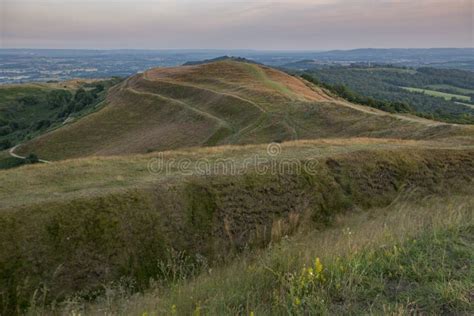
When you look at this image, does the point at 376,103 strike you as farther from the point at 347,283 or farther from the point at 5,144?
the point at 5,144

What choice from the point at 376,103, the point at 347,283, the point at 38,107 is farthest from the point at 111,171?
the point at 38,107

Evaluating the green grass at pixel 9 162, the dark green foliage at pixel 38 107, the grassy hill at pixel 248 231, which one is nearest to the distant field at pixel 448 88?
the dark green foliage at pixel 38 107

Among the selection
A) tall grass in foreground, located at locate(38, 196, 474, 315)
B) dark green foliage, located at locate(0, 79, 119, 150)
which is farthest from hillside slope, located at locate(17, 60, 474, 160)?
tall grass in foreground, located at locate(38, 196, 474, 315)

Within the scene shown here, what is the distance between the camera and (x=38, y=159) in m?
44.6

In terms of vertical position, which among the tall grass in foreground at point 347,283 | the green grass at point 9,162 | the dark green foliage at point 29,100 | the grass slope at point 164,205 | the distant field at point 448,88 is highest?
the distant field at point 448,88

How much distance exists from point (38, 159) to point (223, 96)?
22.2 m

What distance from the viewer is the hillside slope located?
3228cm

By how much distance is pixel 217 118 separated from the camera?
42.7 metres

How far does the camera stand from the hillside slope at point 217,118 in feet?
106

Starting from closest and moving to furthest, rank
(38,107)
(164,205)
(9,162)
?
(164,205) → (9,162) → (38,107)

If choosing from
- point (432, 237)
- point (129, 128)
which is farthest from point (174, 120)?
point (432, 237)

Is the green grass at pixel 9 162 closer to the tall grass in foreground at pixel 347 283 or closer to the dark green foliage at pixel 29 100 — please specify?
the tall grass in foreground at pixel 347 283

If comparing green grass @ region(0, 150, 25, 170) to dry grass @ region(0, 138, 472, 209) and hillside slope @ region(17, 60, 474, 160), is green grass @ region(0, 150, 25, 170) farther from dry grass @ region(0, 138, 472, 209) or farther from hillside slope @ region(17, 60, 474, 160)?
dry grass @ region(0, 138, 472, 209)

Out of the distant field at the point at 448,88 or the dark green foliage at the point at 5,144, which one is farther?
the distant field at the point at 448,88
